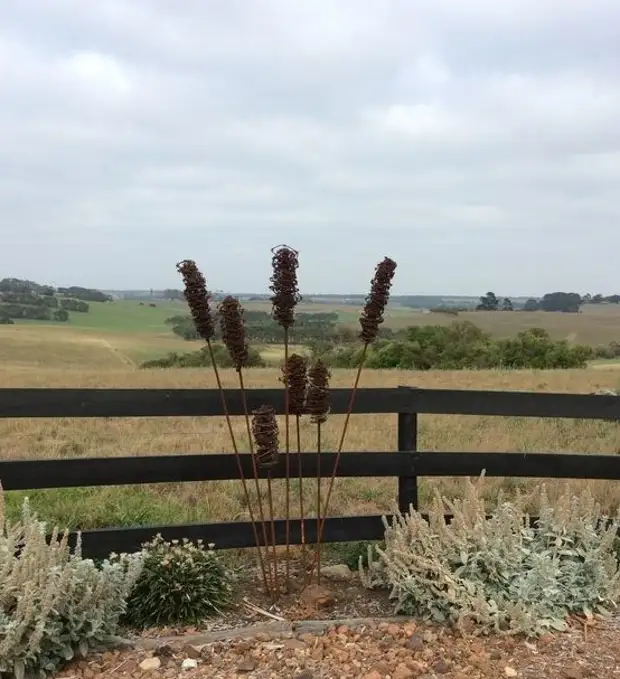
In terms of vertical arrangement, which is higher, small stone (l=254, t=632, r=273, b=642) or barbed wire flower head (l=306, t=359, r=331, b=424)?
barbed wire flower head (l=306, t=359, r=331, b=424)

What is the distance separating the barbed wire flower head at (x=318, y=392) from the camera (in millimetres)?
4168

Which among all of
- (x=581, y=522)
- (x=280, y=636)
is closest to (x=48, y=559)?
(x=280, y=636)

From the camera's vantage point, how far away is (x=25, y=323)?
53781 mm

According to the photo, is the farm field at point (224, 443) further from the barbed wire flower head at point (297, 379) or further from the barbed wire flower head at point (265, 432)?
the barbed wire flower head at point (265, 432)

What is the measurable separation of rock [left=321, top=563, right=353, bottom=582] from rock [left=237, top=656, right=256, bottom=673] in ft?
3.98

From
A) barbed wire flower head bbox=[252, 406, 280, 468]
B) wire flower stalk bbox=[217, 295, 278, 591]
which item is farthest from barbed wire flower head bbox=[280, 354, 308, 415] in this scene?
wire flower stalk bbox=[217, 295, 278, 591]

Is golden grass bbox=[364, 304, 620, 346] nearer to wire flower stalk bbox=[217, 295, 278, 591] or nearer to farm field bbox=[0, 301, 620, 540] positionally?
farm field bbox=[0, 301, 620, 540]

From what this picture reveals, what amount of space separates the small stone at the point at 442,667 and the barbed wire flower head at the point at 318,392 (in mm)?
1459

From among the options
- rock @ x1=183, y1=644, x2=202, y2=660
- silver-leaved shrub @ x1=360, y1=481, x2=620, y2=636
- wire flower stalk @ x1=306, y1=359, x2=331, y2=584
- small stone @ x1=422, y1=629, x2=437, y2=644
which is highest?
wire flower stalk @ x1=306, y1=359, x2=331, y2=584

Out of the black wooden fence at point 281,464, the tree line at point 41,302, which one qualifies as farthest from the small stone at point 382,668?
the tree line at point 41,302

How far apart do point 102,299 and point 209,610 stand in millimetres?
49225

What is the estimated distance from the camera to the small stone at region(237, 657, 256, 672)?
3.49m

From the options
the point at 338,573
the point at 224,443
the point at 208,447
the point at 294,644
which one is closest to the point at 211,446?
the point at 208,447

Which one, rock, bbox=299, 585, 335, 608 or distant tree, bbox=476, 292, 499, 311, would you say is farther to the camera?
distant tree, bbox=476, 292, 499, 311
